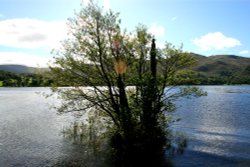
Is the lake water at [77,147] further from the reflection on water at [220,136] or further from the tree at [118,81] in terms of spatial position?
the tree at [118,81]

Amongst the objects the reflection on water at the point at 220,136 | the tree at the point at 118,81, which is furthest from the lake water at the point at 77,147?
the tree at the point at 118,81

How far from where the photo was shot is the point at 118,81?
35.6 m

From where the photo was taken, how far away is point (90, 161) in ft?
105

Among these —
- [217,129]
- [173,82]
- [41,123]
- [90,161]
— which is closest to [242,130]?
[217,129]

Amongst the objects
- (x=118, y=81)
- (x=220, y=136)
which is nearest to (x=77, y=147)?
(x=118, y=81)

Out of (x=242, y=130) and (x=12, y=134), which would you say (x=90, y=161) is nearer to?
(x=12, y=134)

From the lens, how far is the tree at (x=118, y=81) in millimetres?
34281

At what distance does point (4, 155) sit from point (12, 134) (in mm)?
13508

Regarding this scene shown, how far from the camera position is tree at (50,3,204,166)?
34281 millimetres

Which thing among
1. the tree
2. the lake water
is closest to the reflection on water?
the lake water

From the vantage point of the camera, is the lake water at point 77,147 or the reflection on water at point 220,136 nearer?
the lake water at point 77,147

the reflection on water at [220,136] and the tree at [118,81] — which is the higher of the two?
the tree at [118,81]

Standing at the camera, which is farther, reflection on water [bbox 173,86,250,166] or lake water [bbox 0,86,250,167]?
reflection on water [bbox 173,86,250,166]

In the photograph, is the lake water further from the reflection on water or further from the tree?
the tree
